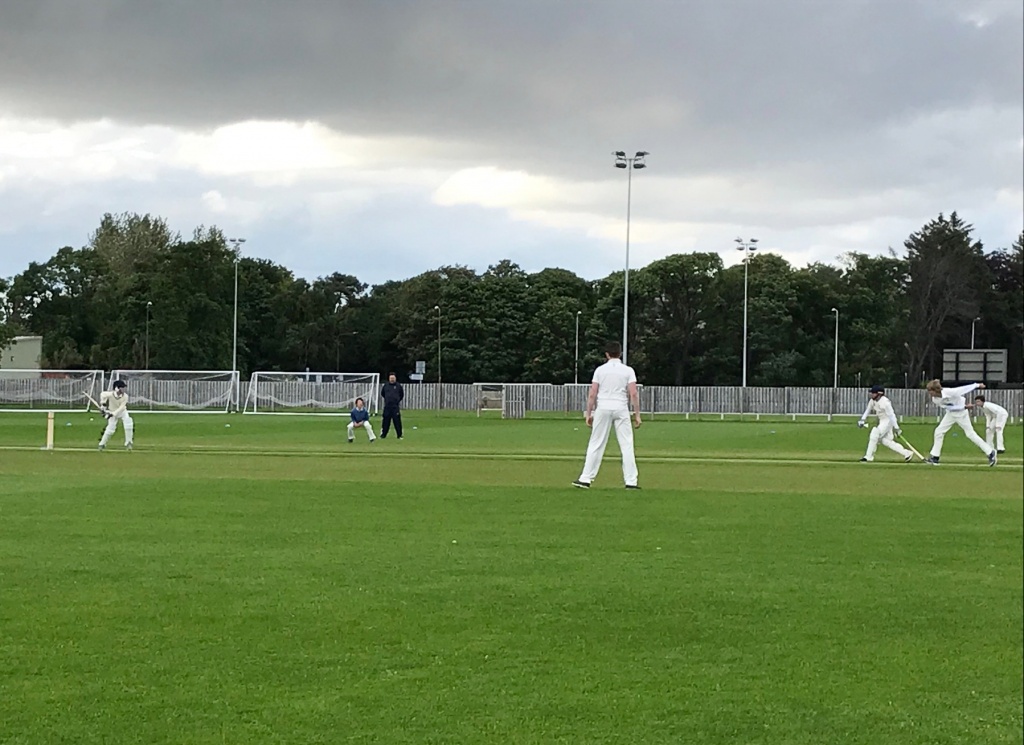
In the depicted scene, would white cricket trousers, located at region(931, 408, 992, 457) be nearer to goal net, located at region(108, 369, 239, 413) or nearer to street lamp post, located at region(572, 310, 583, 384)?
goal net, located at region(108, 369, 239, 413)

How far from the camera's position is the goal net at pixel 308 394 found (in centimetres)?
6956

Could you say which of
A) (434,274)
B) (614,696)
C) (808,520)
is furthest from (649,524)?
(434,274)

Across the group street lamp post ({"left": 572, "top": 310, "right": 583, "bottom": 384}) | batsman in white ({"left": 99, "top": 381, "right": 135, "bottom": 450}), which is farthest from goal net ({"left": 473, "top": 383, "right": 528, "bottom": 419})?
batsman in white ({"left": 99, "top": 381, "right": 135, "bottom": 450})

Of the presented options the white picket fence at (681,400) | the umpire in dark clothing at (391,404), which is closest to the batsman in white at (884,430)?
the umpire in dark clothing at (391,404)

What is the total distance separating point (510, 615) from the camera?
8.61 m

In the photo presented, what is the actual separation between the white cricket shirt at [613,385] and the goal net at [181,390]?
1952 inches

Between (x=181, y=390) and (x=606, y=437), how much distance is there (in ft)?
173

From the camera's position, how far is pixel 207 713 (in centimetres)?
616

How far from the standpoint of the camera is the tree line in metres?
70.2

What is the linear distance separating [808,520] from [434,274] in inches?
3504

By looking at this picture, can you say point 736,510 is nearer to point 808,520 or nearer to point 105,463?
point 808,520

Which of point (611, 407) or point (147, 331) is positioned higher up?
point (147, 331)

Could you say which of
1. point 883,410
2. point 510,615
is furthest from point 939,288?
point 883,410

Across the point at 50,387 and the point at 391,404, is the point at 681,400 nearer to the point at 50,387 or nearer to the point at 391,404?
the point at 50,387
